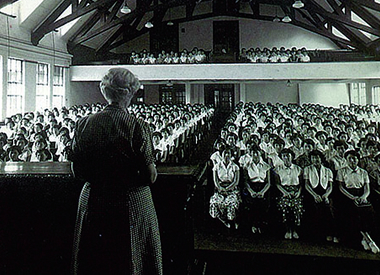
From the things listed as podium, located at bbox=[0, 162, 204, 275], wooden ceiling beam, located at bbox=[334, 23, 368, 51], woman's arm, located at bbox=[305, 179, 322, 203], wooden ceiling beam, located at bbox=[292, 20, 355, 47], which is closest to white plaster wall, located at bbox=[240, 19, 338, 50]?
wooden ceiling beam, located at bbox=[292, 20, 355, 47]

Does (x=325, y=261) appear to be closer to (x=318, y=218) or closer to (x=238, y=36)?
(x=318, y=218)

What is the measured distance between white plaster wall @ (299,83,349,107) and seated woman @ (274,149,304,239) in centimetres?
1908

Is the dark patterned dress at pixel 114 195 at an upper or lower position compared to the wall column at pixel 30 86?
lower

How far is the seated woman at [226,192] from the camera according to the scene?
15.1 ft

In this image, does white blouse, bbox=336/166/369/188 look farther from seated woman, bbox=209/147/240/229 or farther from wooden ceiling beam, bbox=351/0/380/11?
wooden ceiling beam, bbox=351/0/380/11

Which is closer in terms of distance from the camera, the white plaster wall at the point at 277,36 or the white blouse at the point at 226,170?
the white blouse at the point at 226,170

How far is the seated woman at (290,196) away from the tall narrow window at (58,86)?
46.8ft

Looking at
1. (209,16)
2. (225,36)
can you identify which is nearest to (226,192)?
(209,16)

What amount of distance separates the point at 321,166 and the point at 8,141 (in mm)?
5623

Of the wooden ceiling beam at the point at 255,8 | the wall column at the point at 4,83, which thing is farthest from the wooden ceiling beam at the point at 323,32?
the wall column at the point at 4,83

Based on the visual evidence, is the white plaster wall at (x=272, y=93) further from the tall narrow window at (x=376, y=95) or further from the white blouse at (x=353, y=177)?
the white blouse at (x=353, y=177)

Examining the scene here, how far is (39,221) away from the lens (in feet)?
7.55

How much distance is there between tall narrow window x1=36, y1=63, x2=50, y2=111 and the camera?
15.4m

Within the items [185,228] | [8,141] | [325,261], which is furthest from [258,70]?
[185,228]
